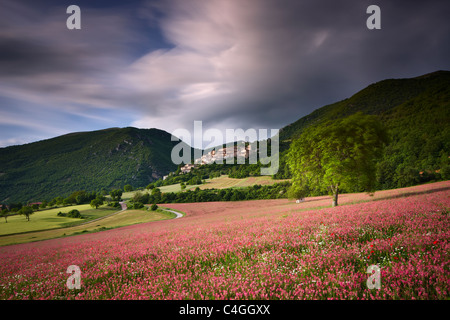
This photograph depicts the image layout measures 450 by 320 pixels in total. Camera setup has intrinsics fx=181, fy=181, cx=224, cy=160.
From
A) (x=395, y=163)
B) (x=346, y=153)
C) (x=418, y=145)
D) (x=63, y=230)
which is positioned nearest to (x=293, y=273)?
(x=346, y=153)

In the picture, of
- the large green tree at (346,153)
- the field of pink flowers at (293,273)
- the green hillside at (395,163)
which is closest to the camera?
the field of pink flowers at (293,273)

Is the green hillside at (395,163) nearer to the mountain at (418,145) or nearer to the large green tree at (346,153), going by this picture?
the mountain at (418,145)

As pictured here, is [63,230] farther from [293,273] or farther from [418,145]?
[418,145]

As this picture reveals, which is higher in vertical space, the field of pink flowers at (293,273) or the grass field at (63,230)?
the field of pink flowers at (293,273)

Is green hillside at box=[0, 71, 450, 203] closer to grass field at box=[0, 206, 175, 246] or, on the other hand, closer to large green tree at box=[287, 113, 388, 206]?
large green tree at box=[287, 113, 388, 206]

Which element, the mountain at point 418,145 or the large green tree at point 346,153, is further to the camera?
the mountain at point 418,145

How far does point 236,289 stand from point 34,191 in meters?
222

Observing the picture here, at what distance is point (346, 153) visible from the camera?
60.2 feet

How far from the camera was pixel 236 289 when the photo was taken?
2949 mm

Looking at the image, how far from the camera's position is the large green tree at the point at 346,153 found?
17250 mm

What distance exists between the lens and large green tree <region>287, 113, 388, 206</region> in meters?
17.2

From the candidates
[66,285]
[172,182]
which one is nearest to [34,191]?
[172,182]

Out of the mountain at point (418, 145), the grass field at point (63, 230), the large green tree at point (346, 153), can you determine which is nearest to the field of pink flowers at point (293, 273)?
the large green tree at point (346, 153)
